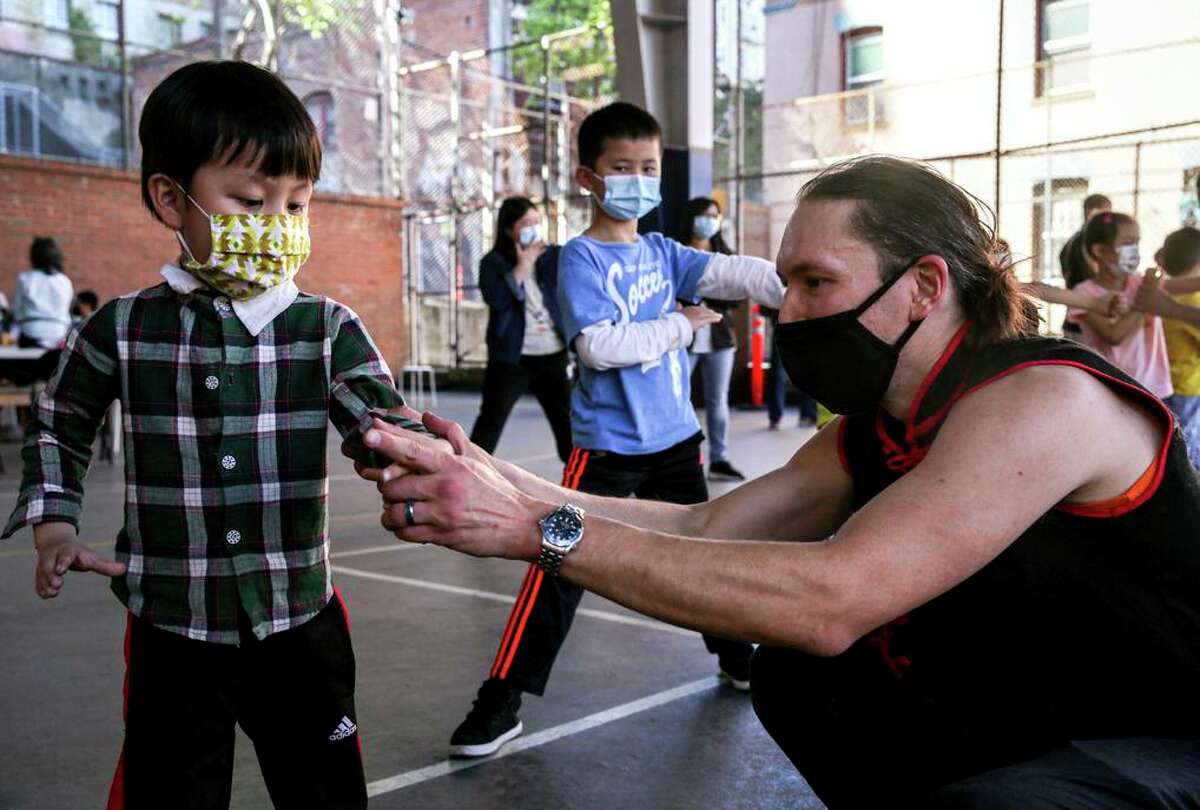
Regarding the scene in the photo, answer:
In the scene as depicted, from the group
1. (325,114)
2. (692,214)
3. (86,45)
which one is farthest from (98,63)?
(692,214)

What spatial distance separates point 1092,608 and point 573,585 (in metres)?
1.58

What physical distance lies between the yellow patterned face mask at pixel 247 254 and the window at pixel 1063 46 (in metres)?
13.4

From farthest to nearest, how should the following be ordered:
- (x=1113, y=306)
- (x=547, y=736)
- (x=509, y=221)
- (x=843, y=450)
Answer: (x=509, y=221) → (x=1113, y=306) → (x=547, y=736) → (x=843, y=450)

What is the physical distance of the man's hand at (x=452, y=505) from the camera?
171cm

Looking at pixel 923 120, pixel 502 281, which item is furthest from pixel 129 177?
pixel 923 120

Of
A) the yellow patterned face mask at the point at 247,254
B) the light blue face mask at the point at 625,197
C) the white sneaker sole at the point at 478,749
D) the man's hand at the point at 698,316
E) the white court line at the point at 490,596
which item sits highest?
the light blue face mask at the point at 625,197

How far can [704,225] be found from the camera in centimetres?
730

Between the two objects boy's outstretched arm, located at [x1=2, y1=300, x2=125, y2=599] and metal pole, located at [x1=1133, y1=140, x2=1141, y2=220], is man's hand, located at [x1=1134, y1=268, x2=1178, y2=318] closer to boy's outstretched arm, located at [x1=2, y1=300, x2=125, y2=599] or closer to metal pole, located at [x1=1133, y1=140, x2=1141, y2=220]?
boy's outstretched arm, located at [x1=2, y1=300, x2=125, y2=599]

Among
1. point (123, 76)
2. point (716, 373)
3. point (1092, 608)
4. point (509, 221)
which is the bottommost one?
point (716, 373)

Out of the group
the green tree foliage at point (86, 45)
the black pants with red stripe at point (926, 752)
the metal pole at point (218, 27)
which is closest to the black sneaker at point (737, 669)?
the black pants with red stripe at point (926, 752)

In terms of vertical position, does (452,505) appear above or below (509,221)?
below

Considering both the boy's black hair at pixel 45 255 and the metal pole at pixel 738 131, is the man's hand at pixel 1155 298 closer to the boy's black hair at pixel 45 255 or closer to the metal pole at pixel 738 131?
the metal pole at pixel 738 131

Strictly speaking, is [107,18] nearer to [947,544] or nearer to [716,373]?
[716,373]

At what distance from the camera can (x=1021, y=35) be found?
14.9m
